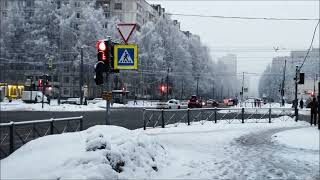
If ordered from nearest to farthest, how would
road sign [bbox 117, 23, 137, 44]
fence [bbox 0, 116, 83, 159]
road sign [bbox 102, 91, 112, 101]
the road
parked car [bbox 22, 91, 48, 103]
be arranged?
fence [bbox 0, 116, 83, 159] < road sign [bbox 102, 91, 112, 101] < road sign [bbox 117, 23, 137, 44] < the road < parked car [bbox 22, 91, 48, 103]

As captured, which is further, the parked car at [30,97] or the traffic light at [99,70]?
the parked car at [30,97]

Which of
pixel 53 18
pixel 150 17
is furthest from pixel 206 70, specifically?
pixel 53 18

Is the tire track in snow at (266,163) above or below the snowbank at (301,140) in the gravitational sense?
above

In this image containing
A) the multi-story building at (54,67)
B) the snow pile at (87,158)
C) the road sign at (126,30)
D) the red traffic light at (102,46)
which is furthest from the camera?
the multi-story building at (54,67)

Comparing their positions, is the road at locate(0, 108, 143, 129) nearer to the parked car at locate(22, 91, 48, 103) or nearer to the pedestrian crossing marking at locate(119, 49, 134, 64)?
the pedestrian crossing marking at locate(119, 49, 134, 64)

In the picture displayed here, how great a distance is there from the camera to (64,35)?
8794cm

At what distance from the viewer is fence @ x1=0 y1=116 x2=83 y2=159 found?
34.4ft

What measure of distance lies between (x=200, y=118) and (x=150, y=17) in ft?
327

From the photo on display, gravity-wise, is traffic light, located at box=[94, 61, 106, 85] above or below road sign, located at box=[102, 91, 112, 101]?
above

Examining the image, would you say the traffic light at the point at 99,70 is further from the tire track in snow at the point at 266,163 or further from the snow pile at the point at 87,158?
the tire track in snow at the point at 266,163

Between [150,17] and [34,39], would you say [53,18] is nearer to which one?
[34,39]

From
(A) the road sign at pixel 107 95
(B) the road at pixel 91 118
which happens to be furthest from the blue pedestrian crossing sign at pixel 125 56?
(B) the road at pixel 91 118

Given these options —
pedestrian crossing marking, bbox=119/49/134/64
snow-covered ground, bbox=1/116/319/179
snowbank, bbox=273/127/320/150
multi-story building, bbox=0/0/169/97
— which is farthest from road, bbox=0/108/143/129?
multi-story building, bbox=0/0/169/97

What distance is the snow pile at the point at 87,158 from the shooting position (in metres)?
8.59
